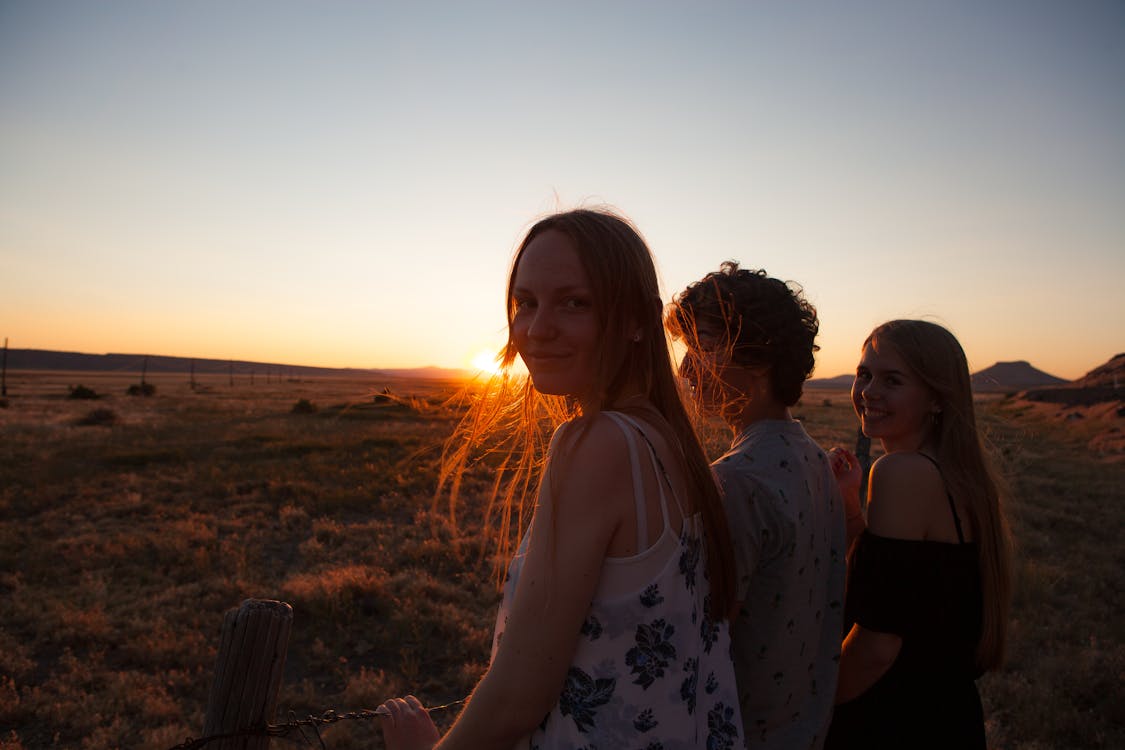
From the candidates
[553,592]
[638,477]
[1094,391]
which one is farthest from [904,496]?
[1094,391]

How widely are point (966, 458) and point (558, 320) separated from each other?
158 centimetres

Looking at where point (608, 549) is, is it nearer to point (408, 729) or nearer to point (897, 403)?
point (408, 729)

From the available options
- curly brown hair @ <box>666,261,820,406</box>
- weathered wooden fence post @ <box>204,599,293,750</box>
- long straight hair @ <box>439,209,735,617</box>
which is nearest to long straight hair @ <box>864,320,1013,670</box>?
curly brown hair @ <box>666,261,820,406</box>

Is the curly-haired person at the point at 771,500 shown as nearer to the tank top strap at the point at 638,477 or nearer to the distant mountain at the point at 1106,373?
the tank top strap at the point at 638,477

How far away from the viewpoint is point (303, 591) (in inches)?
278

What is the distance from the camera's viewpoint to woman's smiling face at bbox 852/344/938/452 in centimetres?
219

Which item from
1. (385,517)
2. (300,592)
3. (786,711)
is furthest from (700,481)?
(385,517)

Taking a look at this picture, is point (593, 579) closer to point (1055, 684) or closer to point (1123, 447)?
point (1055, 684)

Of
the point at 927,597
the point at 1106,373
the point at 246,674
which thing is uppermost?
the point at 1106,373

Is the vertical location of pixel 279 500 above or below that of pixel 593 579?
below

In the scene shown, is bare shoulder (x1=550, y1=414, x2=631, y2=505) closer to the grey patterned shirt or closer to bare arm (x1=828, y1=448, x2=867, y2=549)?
the grey patterned shirt

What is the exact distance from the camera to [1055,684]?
5.55m

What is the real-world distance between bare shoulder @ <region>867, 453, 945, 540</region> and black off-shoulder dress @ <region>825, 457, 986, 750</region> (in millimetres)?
38

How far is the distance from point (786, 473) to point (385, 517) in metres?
10.3
